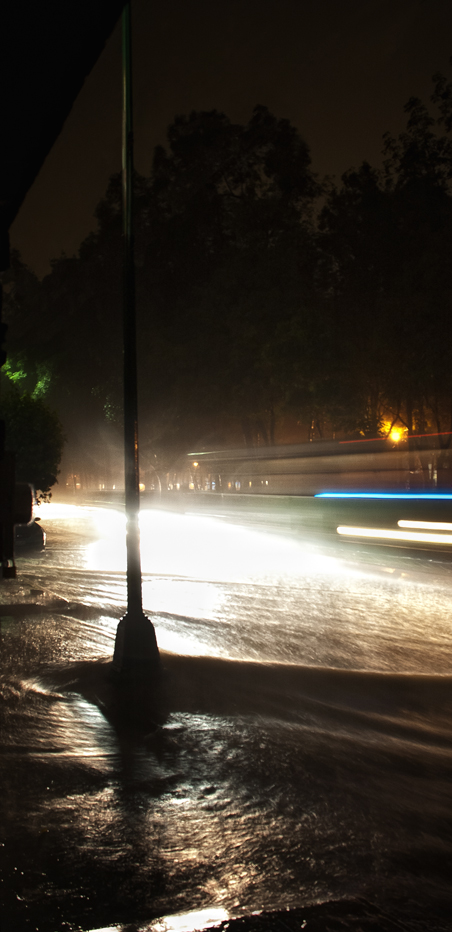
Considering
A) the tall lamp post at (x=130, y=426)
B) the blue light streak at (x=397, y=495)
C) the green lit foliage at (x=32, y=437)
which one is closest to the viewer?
the tall lamp post at (x=130, y=426)

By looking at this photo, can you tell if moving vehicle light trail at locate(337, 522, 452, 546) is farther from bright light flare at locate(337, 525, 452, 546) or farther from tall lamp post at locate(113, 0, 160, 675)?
tall lamp post at locate(113, 0, 160, 675)

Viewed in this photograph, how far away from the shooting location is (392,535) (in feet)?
73.7

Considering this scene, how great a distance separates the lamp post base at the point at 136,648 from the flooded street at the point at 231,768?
210mm

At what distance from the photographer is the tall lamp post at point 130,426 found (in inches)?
333

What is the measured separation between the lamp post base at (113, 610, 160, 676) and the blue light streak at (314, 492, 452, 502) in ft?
40.5

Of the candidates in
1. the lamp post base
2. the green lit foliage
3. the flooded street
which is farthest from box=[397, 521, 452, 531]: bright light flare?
the lamp post base

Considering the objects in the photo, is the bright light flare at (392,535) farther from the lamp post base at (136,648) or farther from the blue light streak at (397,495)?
the lamp post base at (136,648)

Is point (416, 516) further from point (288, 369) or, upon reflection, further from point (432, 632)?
point (288, 369)

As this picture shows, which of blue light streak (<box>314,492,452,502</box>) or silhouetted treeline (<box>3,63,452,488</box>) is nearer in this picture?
blue light streak (<box>314,492,452,502</box>)

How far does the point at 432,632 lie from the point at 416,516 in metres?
10.4

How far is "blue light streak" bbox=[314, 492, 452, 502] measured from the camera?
1964 centimetres

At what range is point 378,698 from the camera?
25.5 feet

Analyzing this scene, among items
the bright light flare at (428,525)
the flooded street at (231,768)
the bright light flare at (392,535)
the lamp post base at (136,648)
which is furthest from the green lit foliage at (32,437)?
the lamp post base at (136,648)

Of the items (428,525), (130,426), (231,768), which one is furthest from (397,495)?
(231,768)
